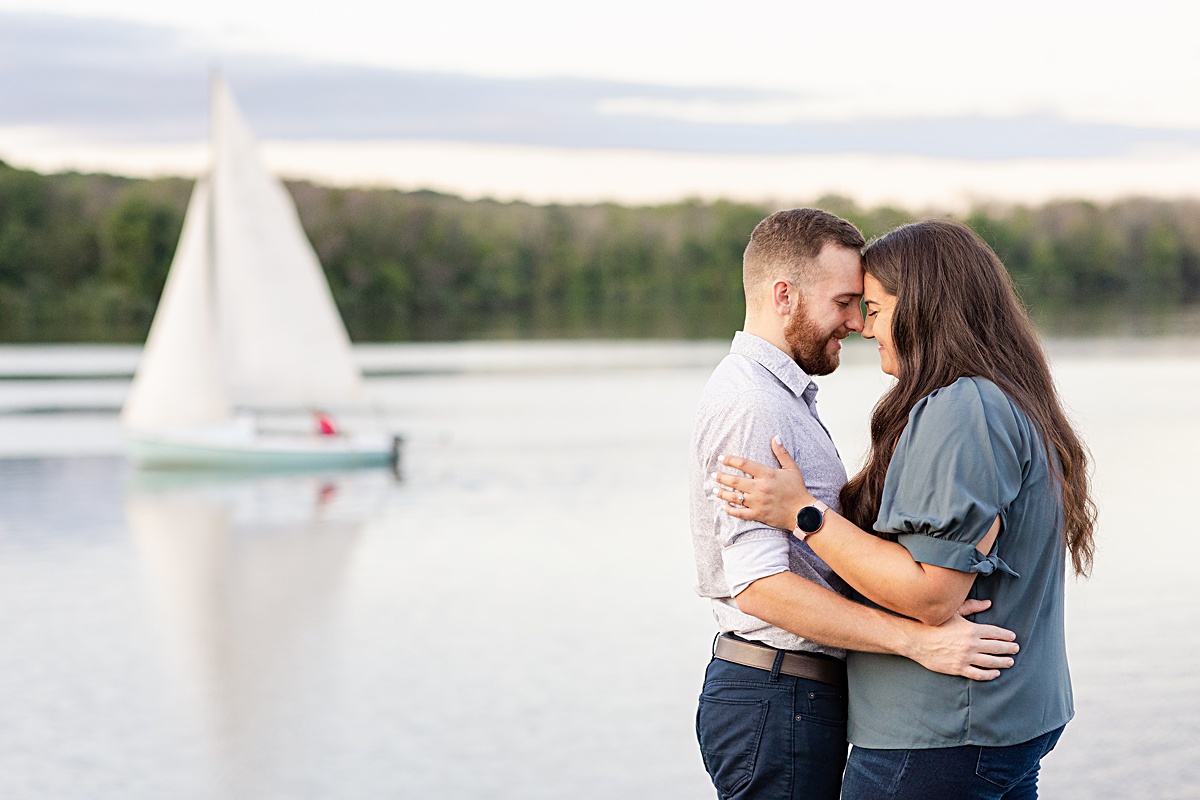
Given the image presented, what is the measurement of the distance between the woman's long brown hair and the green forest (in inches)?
2664

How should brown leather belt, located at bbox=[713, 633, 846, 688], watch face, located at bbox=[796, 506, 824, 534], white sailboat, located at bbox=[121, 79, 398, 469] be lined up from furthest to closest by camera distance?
white sailboat, located at bbox=[121, 79, 398, 469], brown leather belt, located at bbox=[713, 633, 846, 688], watch face, located at bbox=[796, 506, 824, 534]

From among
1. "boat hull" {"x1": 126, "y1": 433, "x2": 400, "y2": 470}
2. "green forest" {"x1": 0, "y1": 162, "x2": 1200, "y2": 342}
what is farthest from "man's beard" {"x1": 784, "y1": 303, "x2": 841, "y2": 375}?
"green forest" {"x1": 0, "y1": 162, "x2": 1200, "y2": 342}

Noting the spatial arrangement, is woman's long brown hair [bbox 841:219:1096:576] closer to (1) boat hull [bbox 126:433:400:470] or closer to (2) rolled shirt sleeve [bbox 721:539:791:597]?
(2) rolled shirt sleeve [bbox 721:539:791:597]

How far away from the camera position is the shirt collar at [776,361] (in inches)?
102

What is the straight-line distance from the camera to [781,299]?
8.59 feet

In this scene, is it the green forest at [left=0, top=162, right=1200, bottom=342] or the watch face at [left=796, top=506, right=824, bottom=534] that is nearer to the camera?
the watch face at [left=796, top=506, right=824, bottom=534]

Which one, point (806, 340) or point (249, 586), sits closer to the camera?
point (806, 340)

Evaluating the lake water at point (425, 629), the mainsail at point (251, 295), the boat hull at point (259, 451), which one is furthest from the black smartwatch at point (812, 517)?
the mainsail at point (251, 295)

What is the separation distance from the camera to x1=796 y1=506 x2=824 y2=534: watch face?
7.85ft

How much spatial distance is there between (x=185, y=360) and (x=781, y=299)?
16844mm

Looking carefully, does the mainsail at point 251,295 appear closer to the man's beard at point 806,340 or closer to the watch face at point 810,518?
the man's beard at point 806,340

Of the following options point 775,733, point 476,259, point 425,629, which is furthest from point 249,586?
point 476,259

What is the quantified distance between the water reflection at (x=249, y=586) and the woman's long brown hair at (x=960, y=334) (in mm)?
4573

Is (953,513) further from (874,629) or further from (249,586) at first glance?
(249,586)
